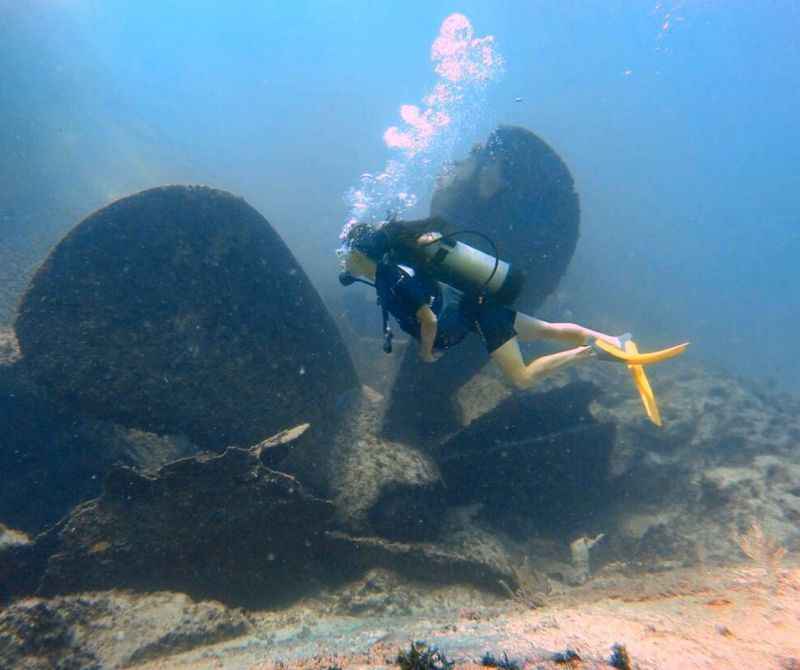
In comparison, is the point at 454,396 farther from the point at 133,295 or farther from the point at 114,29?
the point at 114,29

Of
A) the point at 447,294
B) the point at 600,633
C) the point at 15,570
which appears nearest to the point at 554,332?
A: the point at 447,294

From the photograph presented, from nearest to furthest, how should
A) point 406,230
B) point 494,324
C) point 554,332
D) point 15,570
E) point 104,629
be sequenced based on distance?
point 104,629, point 15,570, point 406,230, point 494,324, point 554,332

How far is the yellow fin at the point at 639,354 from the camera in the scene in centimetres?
432

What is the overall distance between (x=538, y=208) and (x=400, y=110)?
77.5 m

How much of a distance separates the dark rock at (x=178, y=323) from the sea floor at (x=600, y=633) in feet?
7.56

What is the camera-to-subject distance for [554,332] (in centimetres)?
488

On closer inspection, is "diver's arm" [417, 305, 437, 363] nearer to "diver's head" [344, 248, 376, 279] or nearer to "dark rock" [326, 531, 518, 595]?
"diver's head" [344, 248, 376, 279]

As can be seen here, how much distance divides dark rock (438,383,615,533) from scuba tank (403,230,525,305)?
6.47 ft

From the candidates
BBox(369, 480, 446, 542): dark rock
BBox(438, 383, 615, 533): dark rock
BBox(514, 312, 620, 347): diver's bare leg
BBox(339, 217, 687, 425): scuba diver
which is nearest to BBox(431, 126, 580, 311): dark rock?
BBox(438, 383, 615, 533): dark rock

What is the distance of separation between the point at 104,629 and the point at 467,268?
409cm

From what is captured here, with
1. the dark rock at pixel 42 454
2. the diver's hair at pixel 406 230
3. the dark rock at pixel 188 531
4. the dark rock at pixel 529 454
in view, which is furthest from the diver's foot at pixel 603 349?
the dark rock at pixel 42 454

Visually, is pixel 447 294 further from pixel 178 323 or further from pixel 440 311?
pixel 178 323

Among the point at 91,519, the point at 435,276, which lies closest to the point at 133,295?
the point at 91,519

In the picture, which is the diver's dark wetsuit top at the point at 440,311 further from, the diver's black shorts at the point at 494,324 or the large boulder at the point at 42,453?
the large boulder at the point at 42,453
